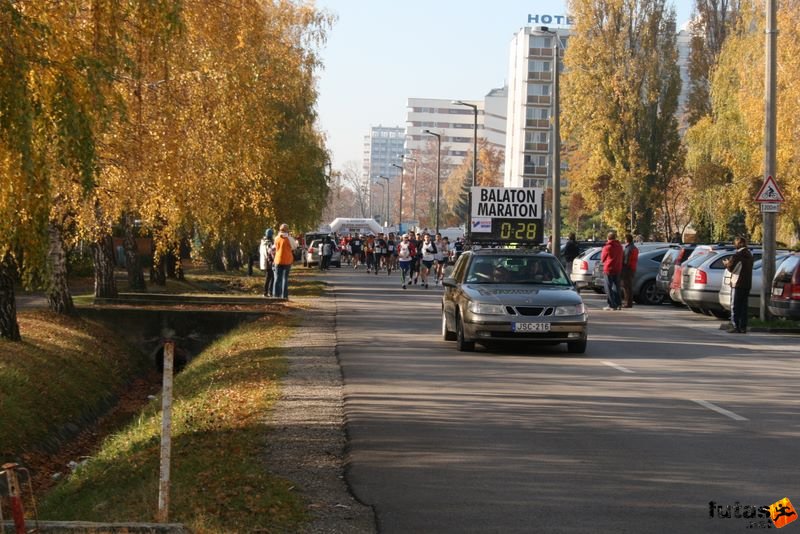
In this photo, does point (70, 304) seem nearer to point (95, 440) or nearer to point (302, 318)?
point (302, 318)

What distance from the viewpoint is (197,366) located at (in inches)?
767

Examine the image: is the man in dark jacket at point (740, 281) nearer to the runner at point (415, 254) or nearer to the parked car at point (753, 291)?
the parked car at point (753, 291)

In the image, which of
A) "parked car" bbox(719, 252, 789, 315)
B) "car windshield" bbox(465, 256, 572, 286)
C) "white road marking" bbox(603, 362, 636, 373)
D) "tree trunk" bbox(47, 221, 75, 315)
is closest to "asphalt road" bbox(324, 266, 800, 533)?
"white road marking" bbox(603, 362, 636, 373)

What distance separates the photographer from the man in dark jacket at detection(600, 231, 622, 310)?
31.0m

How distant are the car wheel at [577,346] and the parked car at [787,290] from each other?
6607mm

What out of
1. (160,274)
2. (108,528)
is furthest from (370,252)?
(108,528)

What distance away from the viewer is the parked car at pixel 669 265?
32.7m

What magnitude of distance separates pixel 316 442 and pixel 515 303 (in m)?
8.44

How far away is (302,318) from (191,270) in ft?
102

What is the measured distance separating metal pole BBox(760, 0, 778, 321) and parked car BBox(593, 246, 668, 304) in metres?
8.69

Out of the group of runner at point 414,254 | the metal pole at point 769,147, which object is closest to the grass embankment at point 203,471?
the metal pole at point 769,147

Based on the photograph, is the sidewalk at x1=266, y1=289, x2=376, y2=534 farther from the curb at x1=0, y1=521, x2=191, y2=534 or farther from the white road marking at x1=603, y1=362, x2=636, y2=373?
the white road marking at x1=603, y1=362, x2=636, y2=373

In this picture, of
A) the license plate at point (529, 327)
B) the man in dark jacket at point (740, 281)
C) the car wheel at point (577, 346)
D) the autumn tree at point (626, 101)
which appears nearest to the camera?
the license plate at point (529, 327)

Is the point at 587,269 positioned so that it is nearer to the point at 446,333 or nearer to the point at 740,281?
the point at 740,281
